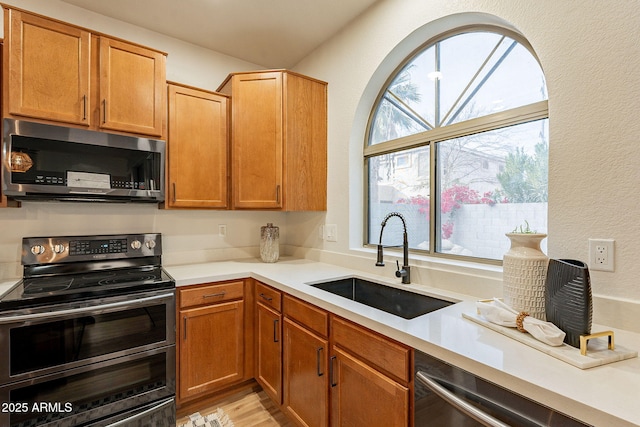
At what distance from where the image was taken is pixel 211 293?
1.99 metres

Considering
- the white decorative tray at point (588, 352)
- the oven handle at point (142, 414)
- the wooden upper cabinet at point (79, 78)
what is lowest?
the oven handle at point (142, 414)

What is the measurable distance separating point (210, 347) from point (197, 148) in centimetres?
140

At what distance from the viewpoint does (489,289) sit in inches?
56.0

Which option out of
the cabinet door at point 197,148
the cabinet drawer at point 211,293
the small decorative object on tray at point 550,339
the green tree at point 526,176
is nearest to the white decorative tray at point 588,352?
the small decorative object on tray at point 550,339

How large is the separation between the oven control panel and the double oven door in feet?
1.88

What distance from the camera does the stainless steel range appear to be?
4.72 ft

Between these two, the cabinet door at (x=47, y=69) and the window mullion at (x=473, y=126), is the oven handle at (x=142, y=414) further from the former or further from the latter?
the window mullion at (x=473, y=126)

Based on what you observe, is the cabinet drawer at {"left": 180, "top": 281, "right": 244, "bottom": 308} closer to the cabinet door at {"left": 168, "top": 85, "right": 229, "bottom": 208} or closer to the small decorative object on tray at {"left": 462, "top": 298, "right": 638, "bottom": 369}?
the cabinet door at {"left": 168, "top": 85, "right": 229, "bottom": 208}

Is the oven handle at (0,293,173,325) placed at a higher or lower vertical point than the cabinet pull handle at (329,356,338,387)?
higher

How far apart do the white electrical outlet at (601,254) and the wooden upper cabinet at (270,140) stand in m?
1.69

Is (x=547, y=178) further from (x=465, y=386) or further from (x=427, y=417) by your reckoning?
(x=427, y=417)

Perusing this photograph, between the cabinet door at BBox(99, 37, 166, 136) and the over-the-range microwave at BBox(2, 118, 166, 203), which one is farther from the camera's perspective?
the cabinet door at BBox(99, 37, 166, 136)

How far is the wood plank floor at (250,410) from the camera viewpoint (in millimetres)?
1899

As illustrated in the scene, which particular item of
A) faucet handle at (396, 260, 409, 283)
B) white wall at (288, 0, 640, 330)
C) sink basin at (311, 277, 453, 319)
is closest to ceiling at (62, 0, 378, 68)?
white wall at (288, 0, 640, 330)
